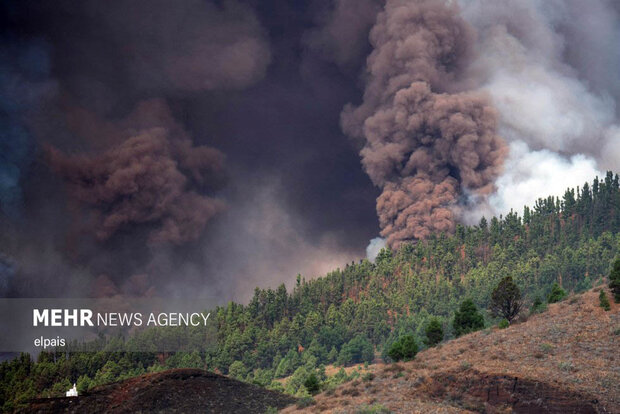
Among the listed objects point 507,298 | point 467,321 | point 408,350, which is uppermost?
point 507,298

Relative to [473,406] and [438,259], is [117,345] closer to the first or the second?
[438,259]

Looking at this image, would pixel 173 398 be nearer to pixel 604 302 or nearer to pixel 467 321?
pixel 467 321

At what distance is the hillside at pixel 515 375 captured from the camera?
2923cm

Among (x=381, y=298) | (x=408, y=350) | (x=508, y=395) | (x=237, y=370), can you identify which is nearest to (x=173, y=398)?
(x=408, y=350)

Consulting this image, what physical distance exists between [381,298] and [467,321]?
3015 inches

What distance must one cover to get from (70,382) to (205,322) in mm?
41295

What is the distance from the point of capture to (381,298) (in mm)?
132375

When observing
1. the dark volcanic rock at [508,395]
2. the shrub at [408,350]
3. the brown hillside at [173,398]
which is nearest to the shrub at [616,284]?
the shrub at [408,350]

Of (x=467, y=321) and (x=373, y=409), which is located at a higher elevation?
(x=467, y=321)

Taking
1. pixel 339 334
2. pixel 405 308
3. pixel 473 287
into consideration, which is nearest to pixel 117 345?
pixel 339 334

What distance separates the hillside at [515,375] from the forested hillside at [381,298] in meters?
50.4

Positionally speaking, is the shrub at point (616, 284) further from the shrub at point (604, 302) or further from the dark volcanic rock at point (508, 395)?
the dark volcanic rock at point (508, 395)

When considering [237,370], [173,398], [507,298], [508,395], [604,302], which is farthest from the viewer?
[237,370]

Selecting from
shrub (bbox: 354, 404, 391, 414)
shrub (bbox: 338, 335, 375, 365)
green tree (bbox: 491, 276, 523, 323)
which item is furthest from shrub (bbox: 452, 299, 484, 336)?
shrub (bbox: 338, 335, 375, 365)
